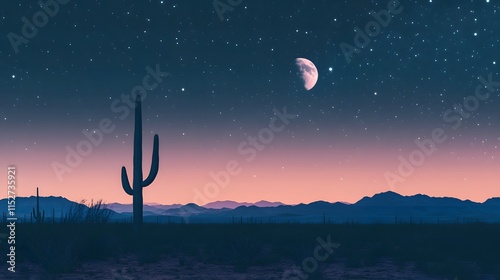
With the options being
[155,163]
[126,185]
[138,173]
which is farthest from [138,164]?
[126,185]

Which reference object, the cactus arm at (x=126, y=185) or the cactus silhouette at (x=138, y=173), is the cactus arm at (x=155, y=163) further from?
the cactus arm at (x=126, y=185)

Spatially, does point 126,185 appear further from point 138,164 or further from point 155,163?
point 155,163

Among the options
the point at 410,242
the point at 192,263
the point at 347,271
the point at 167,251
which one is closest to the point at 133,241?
the point at 167,251

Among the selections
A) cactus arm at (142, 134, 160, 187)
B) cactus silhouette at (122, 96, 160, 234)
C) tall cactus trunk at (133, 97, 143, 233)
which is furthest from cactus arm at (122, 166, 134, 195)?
cactus arm at (142, 134, 160, 187)

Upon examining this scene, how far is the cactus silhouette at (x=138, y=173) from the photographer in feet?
98.3

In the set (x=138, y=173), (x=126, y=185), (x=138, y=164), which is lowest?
(x=126, y=185)

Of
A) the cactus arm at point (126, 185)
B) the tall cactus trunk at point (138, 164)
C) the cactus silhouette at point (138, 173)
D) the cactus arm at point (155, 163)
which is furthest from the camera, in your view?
the cactus arm at point (126, 185)

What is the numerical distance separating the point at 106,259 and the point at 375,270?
10.2 meters

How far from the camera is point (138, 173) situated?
30.0 meters

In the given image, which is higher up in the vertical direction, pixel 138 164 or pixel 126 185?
pixel 138 164

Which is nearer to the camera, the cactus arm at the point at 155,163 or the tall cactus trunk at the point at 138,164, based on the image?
the cactus arm at the point at 155,163

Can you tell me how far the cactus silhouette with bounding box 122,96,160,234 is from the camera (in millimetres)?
29969

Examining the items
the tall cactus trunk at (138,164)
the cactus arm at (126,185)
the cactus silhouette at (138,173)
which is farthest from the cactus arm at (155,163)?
the cactus arm at (126,185)

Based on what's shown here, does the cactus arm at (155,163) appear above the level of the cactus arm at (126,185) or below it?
above
